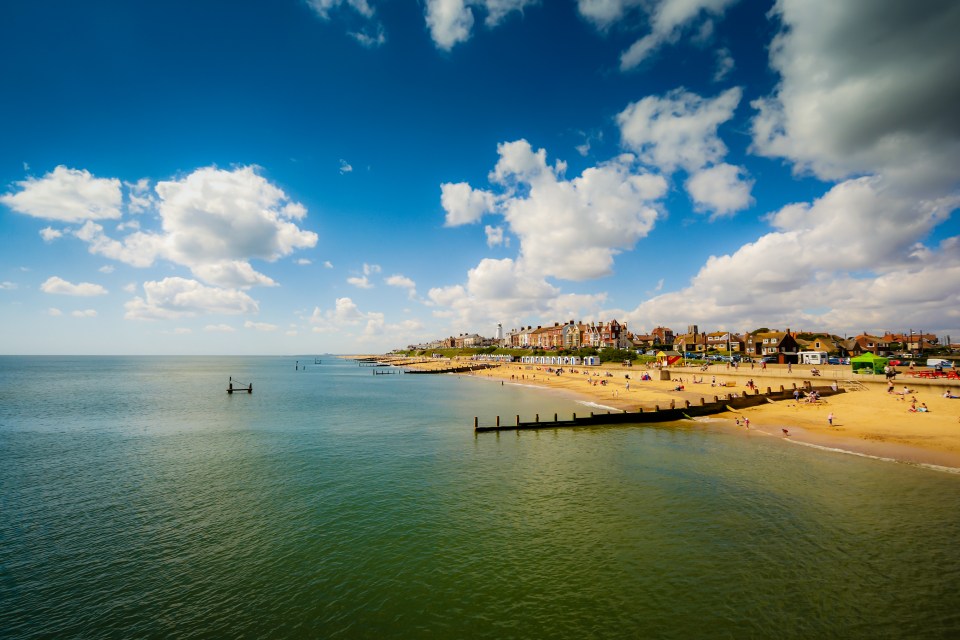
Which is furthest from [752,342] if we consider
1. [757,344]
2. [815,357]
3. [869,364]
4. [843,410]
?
[843,410]

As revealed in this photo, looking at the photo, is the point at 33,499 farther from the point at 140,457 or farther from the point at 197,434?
the point at 197,434

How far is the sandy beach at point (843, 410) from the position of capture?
32.0 m

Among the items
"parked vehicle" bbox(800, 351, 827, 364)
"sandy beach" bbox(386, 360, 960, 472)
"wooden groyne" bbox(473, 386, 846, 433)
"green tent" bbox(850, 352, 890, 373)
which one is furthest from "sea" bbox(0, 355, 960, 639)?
"parked vehicle" bbox(800, 351, 827, 364)

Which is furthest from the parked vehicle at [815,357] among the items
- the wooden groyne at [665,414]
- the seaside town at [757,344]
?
the wooden groyne at [665,414]

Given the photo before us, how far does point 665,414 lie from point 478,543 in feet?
115

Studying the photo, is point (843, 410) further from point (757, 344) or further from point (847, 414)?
point (757, 344)

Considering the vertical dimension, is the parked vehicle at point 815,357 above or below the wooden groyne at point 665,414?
above

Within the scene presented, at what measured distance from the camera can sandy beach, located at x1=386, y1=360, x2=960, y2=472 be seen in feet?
105

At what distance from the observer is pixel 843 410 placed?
44.6 metres

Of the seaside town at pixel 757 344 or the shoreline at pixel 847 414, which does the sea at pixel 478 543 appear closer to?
the shoreline at pixel 847 414

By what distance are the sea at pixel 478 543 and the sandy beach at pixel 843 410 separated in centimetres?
483

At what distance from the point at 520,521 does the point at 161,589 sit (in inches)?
569

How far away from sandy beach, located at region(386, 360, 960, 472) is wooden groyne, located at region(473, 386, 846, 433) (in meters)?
1.46

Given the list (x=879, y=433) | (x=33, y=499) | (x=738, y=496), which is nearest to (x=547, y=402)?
(x=879, y=433)
